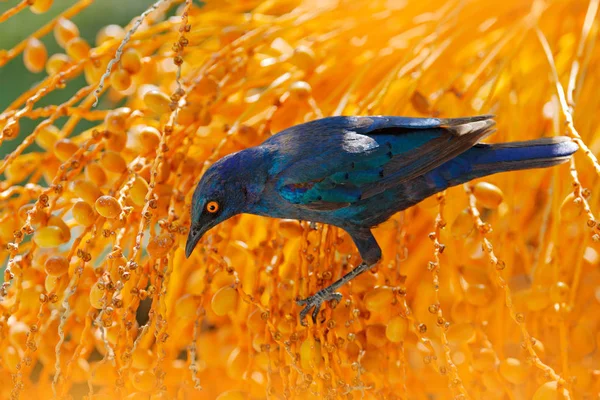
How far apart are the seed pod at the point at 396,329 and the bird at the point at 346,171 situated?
4 cm

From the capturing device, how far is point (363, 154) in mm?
445

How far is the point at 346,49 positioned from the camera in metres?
0.58

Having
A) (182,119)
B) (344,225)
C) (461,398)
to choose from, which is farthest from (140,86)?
(461,398)

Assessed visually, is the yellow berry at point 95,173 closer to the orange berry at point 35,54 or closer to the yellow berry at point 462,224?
the orange berry at point 35,54

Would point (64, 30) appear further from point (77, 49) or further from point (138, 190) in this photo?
point (138, 190)

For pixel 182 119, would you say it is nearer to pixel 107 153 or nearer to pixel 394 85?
pixel 107 153

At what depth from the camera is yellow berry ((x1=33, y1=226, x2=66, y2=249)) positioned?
0.41 metres

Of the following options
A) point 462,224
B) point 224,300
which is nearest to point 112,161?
point 224,300

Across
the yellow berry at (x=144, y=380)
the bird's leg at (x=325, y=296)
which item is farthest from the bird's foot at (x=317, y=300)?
the yellow berry at (x=144, y=380)

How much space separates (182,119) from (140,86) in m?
0.14

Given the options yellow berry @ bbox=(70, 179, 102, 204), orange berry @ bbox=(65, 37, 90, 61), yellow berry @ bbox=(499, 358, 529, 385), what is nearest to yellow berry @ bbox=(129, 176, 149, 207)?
yellow berry @ bbox=(70, 179, 102, 204)

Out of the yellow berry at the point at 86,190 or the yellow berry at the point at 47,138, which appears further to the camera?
the yellow berry at the point at 47,138

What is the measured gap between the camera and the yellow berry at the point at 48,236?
41cm

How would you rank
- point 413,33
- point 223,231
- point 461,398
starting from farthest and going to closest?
1. point 413,33
2. point 223,231
3. point 461,398
